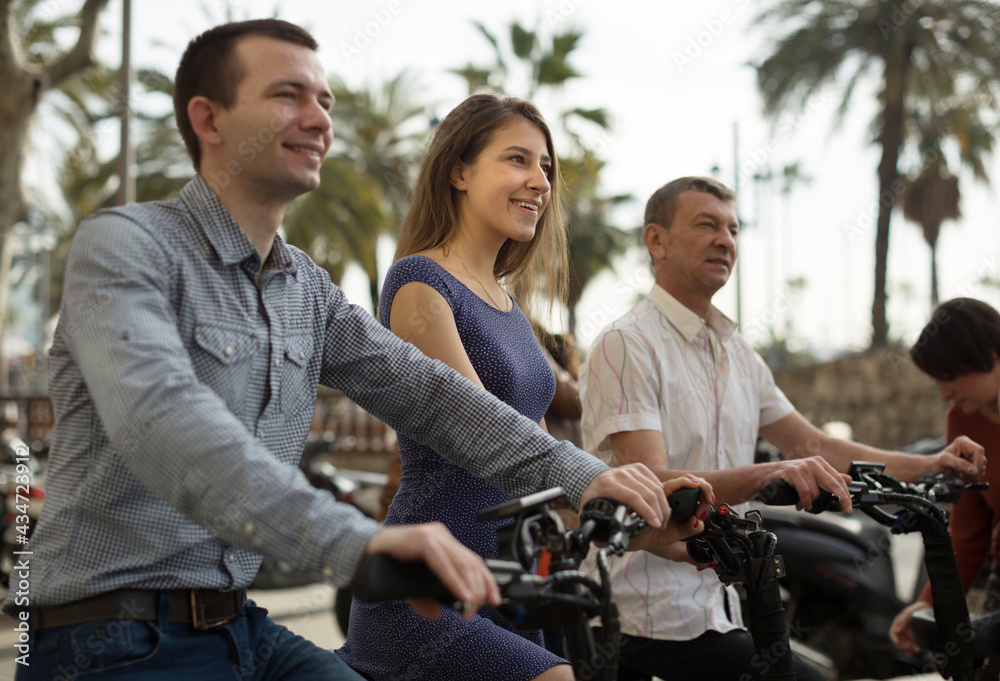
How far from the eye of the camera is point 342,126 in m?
21.9

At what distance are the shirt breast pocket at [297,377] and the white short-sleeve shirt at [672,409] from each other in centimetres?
123

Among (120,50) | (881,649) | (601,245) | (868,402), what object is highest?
(120,50)

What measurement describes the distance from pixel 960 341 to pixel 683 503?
7.19 ft

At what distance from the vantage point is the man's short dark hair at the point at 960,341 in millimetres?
3613

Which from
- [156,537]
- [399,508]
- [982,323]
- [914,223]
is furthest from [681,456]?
[914,223]

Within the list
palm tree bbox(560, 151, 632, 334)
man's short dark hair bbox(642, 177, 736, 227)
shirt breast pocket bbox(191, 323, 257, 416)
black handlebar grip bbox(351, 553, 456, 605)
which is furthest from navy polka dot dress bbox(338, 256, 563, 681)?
palm tree bbox(560, 151, 632, 334)

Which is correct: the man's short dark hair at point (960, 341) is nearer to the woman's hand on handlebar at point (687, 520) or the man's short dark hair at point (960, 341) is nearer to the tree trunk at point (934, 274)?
the woman's hand on handlebar at point (687, 520)

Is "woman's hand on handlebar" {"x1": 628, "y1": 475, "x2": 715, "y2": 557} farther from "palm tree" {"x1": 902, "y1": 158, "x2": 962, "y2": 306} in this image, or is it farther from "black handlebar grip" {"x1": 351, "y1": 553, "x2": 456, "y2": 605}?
"palm tree" {"x1": 902, "y1": 158, "x2": 962, "y2": 306}

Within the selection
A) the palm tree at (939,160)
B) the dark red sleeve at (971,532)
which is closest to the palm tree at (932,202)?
the palm tree at (939,160)

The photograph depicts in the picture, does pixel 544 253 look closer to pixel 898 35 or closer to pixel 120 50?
pixel 120 50

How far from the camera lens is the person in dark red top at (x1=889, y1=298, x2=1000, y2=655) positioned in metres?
3.62

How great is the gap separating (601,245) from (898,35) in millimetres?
8142

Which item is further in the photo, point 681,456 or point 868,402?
point 868,402

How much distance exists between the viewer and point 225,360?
172 centimetres
